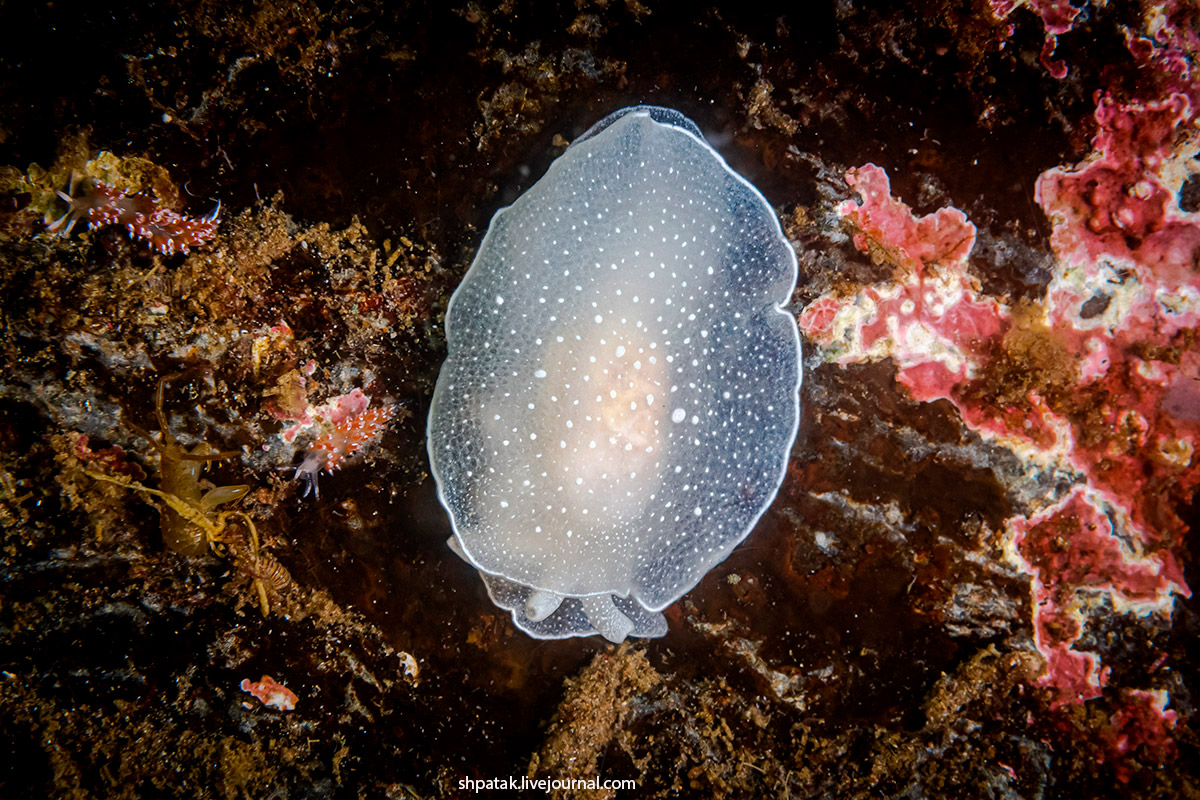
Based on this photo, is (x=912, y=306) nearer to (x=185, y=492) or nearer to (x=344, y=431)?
(x=344, y=431)

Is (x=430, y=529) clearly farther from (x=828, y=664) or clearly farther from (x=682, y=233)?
(x=828, y=664)

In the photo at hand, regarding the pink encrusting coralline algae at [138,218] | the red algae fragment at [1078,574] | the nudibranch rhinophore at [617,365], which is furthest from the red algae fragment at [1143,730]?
the pink encrusting coralline algae at [138,218]

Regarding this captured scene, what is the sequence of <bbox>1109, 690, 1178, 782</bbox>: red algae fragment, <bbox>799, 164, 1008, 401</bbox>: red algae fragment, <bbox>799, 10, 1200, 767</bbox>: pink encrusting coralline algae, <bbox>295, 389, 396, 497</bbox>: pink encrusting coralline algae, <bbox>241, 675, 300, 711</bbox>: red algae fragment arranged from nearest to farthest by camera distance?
<bbox>799, 10, 1200, 767</bbox>: pink encrusting coralline algae < <bbox>799, 164, 1008, 401</bbox>: red algae fragment < <bbox>295, 389, 396, 497</bbox>: pink encrusting coralline algae < <bbox>1109, 690, 1178, 782</bbox>: red algae fragment < <bbox>241, 675, 300, 711</bbox>: red algae fragment

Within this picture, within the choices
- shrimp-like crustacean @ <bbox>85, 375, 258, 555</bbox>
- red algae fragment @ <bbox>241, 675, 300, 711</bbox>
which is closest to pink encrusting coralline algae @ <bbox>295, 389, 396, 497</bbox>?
shrimp-like crustacean @ <bbox>85, 375, 258, 555</bbox>

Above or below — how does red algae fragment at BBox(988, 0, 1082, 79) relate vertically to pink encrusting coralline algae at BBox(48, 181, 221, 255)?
above

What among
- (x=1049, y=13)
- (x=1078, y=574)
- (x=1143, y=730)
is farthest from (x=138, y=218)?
(x=1143, y=730)

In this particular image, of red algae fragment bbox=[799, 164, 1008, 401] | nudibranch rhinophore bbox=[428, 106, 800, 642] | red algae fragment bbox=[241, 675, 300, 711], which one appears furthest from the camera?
red algae fragment bbox=[241, 675, 300, 711]

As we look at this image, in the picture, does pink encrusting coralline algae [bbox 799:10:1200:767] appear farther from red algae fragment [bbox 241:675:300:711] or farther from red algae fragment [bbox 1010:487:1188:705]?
red algae fragment [bbox 241:675:300:711]
